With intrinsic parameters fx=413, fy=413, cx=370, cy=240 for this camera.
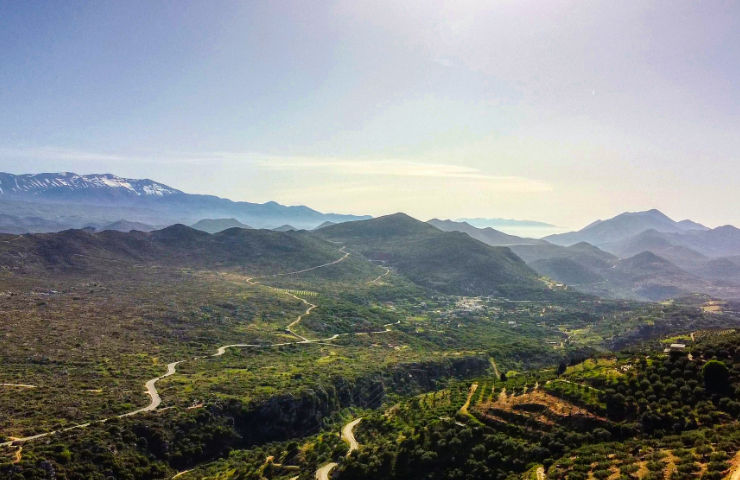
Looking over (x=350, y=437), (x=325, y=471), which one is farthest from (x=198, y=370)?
(x=325, y=471)

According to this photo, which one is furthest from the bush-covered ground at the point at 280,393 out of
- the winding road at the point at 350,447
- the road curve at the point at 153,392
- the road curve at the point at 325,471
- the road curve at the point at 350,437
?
the road curve at the point at 325,471

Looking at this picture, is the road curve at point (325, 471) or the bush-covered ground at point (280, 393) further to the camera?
the road curve at point (325, 471)

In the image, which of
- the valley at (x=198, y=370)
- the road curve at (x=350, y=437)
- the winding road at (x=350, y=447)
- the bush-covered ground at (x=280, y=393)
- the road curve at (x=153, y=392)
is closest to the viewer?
Result: the bush-covered ground at (x=280, y=393)

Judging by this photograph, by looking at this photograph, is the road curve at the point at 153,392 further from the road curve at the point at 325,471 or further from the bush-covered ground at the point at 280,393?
the road curve at the point at 325,471

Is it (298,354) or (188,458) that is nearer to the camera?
(188,458)

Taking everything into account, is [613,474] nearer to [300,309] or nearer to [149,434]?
[149,434]

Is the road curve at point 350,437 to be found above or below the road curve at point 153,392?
above

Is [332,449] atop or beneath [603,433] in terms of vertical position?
beneath

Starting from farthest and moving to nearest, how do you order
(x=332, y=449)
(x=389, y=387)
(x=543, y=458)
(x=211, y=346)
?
1. (x=211, y=346)
2. (x=389, y=387)
3. (x=332, y=449)
4. (x=543, y=458)

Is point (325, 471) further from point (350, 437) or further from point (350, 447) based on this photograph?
point (350, 437)

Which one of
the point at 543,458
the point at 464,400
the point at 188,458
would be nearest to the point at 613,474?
the point at 543,458

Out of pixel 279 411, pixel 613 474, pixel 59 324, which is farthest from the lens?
pixel 59 324
